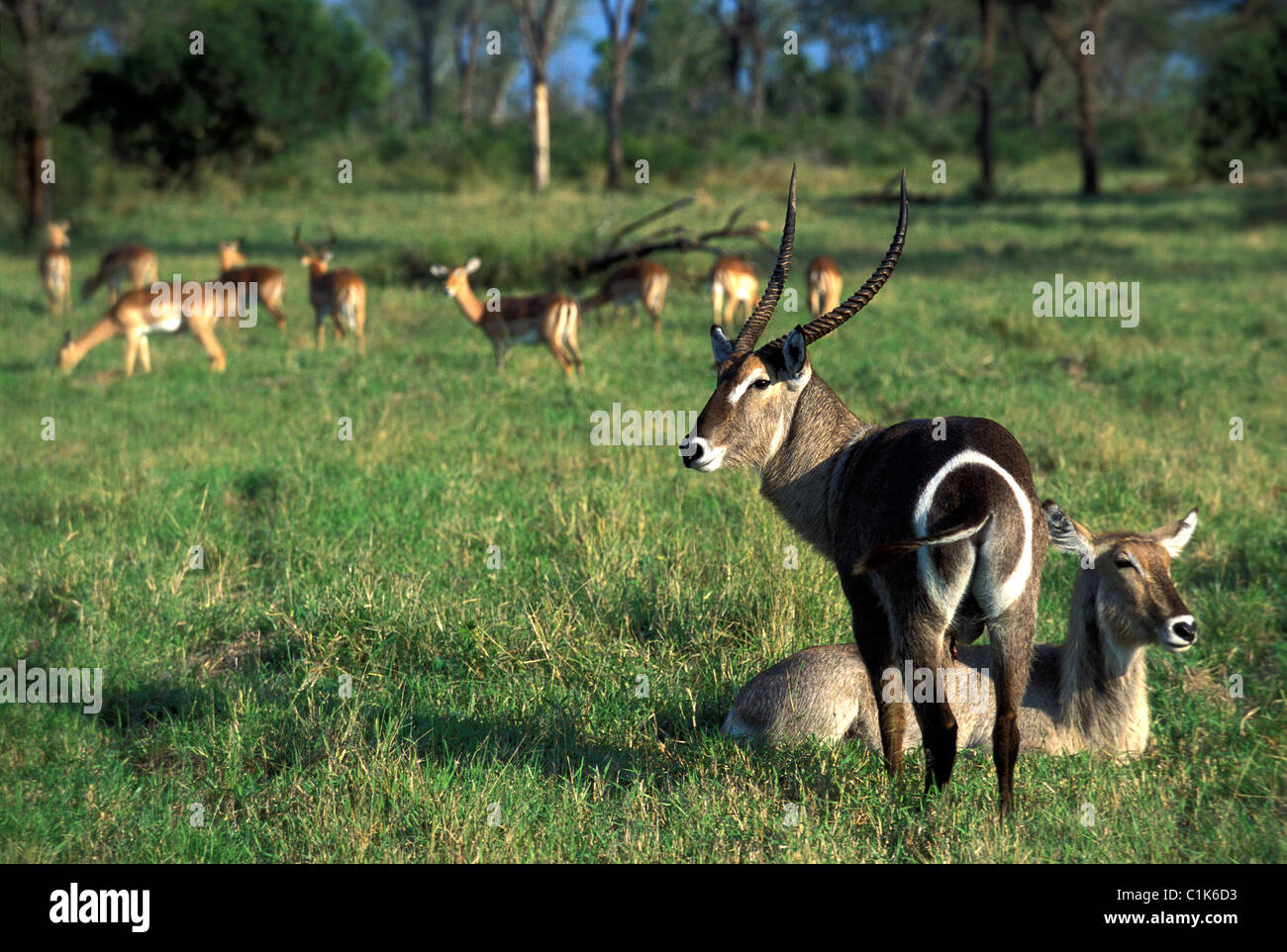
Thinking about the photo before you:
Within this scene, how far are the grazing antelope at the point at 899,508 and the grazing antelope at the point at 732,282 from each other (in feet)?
28.3

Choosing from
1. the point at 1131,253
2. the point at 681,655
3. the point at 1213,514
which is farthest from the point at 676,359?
the point at 1131,253

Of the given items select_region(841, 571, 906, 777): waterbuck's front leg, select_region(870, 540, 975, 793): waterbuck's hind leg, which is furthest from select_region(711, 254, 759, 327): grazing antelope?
select_region(870, 540, 975, 793): waterbuck's hind leg

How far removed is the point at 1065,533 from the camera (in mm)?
3449

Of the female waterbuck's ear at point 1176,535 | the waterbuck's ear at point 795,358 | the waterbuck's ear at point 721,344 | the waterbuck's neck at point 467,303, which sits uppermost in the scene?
the waterbuck's neck at point 467,303

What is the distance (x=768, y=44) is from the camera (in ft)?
137

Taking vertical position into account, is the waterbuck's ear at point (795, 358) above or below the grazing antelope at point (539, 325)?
below

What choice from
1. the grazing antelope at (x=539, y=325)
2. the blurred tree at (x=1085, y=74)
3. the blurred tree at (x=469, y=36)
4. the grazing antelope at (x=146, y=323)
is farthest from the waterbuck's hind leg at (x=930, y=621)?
the blurred tree at (x=469, y=36)

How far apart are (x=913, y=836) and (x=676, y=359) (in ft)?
23.4

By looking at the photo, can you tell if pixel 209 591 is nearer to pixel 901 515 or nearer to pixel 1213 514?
pixel 901 515

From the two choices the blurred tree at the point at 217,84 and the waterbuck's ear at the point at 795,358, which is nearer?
the waterbuck's ear at the point at 795,358

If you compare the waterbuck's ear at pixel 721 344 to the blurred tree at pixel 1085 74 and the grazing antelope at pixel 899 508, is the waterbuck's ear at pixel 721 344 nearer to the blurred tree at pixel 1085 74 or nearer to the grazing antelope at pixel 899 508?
the grazing antelope at pixel 899 508

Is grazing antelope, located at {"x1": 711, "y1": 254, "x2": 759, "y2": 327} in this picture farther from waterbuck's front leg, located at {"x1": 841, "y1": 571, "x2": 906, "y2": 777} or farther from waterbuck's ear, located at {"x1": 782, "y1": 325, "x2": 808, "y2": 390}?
waterbuck's front leg, located at {"x1": 841, "y1": 571, "x2": 906, "y2": 777}

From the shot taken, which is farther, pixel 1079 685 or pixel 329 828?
pixel 1079 685

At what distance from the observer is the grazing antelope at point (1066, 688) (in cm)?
359
